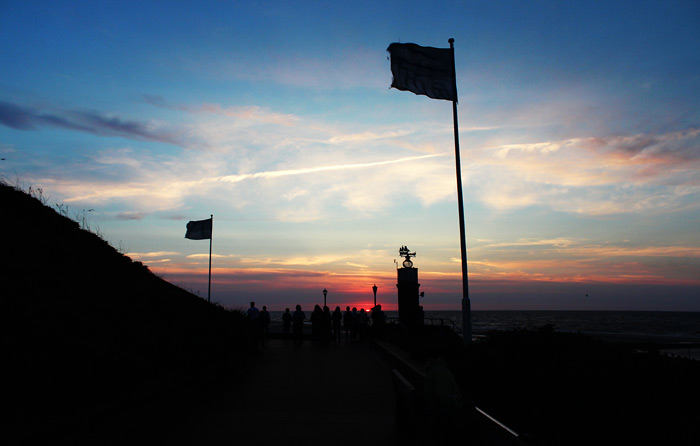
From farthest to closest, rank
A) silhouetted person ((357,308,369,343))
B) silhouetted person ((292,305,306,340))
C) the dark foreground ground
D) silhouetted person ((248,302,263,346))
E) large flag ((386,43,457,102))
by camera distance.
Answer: silhouetted person ((292,305,306,340))
silhouetted person ((357,308,369,343))
silhouetted person ((248,302,263,346))
large flag ((386,43,457,102))
the dark foreground ground

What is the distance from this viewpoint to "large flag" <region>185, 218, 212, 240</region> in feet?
119

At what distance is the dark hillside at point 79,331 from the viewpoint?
9039mm

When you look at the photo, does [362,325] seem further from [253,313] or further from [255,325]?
[255,325]

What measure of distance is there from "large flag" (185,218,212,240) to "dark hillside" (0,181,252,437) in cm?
1541

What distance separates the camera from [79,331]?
1108cm

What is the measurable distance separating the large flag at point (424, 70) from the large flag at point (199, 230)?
77.9 feet

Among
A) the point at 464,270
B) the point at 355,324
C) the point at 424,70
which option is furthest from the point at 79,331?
the point at 355,324

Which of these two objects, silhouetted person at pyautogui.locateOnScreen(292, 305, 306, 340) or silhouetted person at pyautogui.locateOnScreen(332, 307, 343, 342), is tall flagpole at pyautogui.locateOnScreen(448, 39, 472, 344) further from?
silhouetted person at pyautogui.locateOnScreen(332, 307, 343, 342)

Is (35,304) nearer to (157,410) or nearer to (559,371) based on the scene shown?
(157,410)

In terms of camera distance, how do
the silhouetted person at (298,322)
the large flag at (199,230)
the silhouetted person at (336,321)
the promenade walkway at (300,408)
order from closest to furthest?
the promenade walkway at (300,408), the silhouetted person at (298,322), the silhouetted person at (336,321), the large flag at (199,230)

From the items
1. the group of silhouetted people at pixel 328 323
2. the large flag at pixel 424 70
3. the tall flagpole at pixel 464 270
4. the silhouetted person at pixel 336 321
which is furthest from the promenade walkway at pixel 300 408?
the silhouetted person at pixel 336 321

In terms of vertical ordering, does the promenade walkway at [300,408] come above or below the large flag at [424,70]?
below

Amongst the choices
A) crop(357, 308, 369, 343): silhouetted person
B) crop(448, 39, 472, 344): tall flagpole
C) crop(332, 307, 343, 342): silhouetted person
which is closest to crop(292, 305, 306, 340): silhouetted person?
crop(332, 307, 343, 342): silhouetted person

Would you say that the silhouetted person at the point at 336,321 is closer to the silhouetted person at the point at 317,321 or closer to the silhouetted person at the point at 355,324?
the silhouetted person at the point at 355,324
